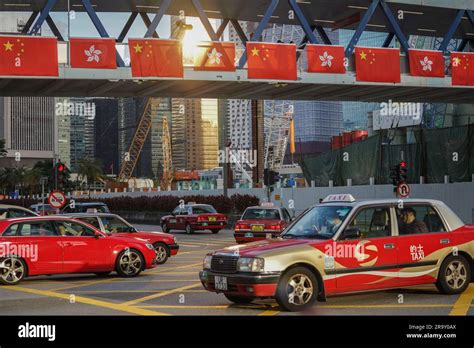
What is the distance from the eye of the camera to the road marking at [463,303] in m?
9.58

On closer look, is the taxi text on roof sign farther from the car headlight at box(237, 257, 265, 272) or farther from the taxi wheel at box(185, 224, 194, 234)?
the taxi wheel at box(185, 224, 194, 234)

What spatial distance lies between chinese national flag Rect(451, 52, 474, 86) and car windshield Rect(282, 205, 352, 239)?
17.7 m

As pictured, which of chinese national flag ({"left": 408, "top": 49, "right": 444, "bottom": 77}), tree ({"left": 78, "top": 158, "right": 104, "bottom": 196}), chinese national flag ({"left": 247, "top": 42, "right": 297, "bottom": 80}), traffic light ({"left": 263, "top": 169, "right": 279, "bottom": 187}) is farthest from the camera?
tree ({"left": 78, "top": 158, "right": 104, "bottom": 196})

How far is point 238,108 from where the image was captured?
15888cm

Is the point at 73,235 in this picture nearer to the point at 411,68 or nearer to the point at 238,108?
the point at 411,68

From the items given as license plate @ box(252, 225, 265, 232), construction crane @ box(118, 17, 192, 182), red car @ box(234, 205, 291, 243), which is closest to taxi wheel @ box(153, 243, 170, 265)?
red car @ box(234, 205, 291, 243)

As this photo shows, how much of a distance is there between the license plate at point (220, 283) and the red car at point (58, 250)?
5209 mm

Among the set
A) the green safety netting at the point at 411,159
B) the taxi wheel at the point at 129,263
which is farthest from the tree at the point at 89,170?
the taxi wheel at the point at 129,263

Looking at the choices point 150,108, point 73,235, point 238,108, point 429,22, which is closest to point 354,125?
point 238,108

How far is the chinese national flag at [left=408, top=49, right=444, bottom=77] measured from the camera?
26406 millimetres

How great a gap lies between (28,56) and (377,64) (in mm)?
12173

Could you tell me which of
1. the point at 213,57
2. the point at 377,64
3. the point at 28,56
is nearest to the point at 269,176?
the point at 377,64

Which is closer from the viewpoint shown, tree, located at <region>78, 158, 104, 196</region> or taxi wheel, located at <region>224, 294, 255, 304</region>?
taxi wheel, located at <region>224, 294, 255, 304</region>

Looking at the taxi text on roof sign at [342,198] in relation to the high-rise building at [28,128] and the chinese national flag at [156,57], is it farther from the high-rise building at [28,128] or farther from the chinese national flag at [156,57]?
the high-rise building at [28,128]
